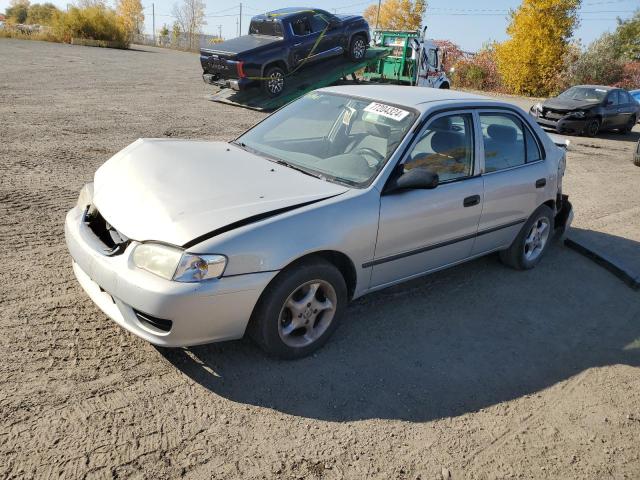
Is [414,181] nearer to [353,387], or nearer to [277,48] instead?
[353,387]

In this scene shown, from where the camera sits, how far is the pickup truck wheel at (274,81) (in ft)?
44.1

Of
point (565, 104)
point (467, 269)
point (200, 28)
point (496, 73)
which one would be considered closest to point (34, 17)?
point (200, 28)

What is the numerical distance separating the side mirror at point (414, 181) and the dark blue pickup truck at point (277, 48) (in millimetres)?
10461

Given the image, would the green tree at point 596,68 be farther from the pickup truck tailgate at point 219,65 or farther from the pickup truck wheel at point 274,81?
the pickup truck tailgate at point 219,65

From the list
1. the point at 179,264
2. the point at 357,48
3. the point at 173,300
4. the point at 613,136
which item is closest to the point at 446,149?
the point at 179,264

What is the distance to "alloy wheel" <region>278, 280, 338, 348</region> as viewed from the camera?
314cm

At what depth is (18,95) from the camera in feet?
38.1

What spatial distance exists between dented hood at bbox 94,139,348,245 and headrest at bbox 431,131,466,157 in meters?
0.99

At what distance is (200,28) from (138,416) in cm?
7414

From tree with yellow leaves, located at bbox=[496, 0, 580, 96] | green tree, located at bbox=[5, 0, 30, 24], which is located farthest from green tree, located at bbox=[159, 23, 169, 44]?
tree with yellow leaves, located at bbox=[496, 0, 580, 96]

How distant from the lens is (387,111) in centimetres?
388

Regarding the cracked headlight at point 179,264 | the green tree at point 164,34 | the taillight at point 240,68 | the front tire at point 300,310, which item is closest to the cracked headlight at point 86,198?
the cracked headlight at point 179,264

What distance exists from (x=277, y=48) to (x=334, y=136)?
1038 centimetres

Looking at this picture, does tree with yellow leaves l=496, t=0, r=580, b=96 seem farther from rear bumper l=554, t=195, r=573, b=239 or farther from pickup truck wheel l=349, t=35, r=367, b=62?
rear bumper l=554, t=195, r=573, b=239
